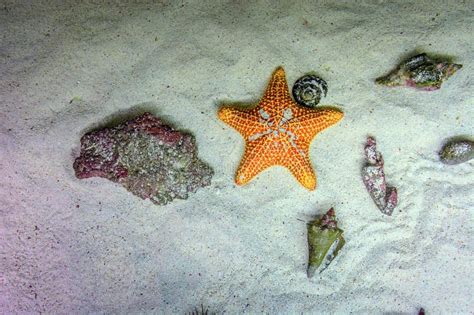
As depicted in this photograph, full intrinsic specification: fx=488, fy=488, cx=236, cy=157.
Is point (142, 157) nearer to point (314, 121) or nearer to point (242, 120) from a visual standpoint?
point (242, 120)

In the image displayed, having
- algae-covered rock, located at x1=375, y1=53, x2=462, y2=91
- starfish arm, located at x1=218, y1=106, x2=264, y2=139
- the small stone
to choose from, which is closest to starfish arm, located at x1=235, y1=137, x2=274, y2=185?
starfish arm, located at x1=218, y1=106, x2=264, y2=139

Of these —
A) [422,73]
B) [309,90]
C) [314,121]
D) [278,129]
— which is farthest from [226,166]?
[422,73]

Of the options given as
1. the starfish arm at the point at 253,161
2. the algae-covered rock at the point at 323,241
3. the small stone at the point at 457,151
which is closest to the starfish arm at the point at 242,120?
the starfish arm at the point at 253,161

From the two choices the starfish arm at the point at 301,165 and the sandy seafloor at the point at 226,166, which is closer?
the starfish arm at the point at 301,165

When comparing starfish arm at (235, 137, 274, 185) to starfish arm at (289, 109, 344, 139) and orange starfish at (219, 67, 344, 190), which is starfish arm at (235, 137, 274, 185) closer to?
orange starfish at (219, 67, 344, 190)

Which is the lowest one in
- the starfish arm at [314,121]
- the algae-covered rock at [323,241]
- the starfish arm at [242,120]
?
the algae-covered rock at [323,241]

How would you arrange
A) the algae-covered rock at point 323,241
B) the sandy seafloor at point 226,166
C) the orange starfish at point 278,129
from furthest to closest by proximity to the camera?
1. the sandy seafloor at point 226,166
2. the algae-covered rock at point 323,241
3. the orange starfish at point 278,129

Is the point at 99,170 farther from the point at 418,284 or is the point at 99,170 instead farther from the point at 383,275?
the point at 418,284

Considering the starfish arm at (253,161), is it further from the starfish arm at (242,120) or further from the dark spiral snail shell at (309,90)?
the dark spiral snail shell at (309,90)
